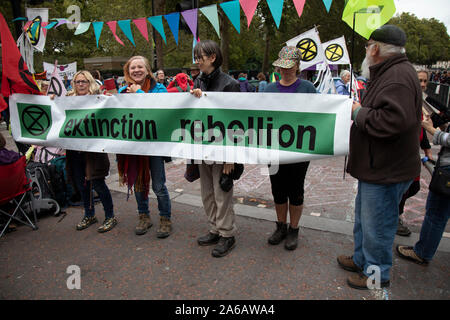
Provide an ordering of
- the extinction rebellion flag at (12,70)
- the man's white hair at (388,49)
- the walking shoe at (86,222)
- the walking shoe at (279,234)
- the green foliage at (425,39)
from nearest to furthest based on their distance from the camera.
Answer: the man's white hair at (388,49)
the walking shoe at (279,234)
the extinction rebellion flag at (12,70)
the walking shoe at (86,222)
the green foliage at (425,39)

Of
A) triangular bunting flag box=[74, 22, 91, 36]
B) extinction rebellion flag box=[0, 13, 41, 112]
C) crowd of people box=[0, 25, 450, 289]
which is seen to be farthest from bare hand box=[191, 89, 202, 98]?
triangular bunting flag box=[74, 22, 91, 36]

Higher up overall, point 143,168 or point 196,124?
point 196,124

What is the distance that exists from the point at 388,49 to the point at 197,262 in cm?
245

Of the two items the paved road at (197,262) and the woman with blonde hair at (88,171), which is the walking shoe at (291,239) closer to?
the paved road at (197,262)

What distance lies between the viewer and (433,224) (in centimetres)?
269

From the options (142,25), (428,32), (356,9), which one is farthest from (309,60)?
(428,32)

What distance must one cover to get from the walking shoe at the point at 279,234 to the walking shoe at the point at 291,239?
8 centimetres

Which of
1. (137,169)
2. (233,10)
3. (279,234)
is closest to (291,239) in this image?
(279,234)

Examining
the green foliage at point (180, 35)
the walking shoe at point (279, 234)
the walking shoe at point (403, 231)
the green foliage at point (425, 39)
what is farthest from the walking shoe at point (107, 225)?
the green foliage at point (425, 39)

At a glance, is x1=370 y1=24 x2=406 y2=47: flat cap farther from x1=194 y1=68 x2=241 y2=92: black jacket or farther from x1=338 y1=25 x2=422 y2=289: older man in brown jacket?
x1=194 y1=68 x2=241 y2=92: black jacket

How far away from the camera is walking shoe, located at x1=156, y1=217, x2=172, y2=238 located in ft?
11.8

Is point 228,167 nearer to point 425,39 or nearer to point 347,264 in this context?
point 347,264

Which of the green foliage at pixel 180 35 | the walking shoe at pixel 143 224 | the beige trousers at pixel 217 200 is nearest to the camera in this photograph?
the beige trousers at pixel 217 200

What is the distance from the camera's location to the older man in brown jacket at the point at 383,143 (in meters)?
2.09
